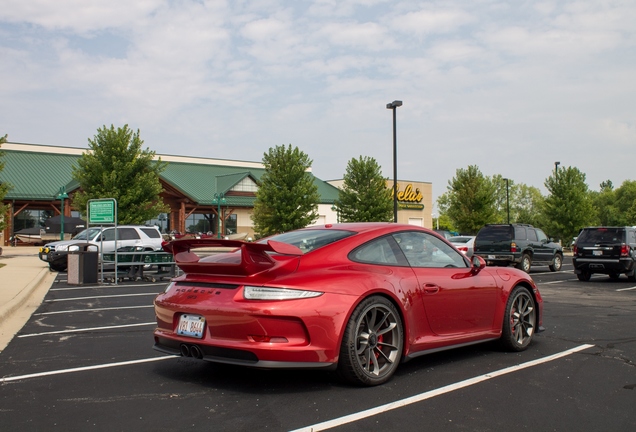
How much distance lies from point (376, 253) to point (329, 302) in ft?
3.00

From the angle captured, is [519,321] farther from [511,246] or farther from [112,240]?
[112,240]

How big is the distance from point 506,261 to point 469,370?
16580 mm

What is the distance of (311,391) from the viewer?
5.01m

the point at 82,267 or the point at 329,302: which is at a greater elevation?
the point at 329,302

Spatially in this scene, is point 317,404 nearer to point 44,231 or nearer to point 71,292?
point 71,292

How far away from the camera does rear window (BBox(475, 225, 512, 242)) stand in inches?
853

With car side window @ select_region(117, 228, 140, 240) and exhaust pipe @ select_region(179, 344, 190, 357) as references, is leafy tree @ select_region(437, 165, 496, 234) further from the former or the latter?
exhaust pipe @ select_region(179, 344, 190, 357)

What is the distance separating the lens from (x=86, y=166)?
32562 mm

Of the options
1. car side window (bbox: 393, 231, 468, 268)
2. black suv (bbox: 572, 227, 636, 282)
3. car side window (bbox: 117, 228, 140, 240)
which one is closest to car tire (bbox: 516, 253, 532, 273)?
black suv (bbox: 572, 227, 636, 282)

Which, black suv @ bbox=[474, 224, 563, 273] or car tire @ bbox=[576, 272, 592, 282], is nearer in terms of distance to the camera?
car tire @ bbox=[576, 272, 592, 282]

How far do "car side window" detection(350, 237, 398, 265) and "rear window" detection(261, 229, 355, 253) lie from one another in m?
0.21

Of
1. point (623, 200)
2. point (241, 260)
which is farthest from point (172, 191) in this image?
point (623, 200)

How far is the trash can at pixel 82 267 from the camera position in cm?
1602

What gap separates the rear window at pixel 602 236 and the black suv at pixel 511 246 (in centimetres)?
297
